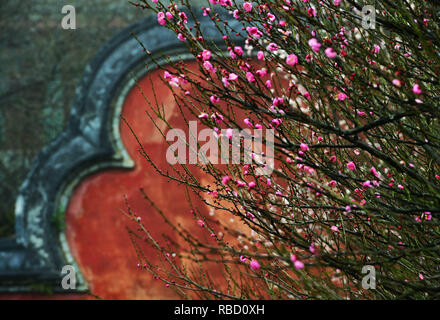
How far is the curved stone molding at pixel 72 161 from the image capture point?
20.6 feet

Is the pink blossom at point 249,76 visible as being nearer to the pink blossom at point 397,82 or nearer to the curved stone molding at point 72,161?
the pink blossom at point 397,82

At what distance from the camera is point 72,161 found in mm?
6371

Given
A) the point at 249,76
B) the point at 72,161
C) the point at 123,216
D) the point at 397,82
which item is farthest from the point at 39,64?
the point at 397,82

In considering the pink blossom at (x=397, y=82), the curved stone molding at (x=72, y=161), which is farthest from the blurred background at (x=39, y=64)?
the pink blossom at (x=397, y=82)

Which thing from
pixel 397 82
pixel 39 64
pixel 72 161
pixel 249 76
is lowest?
pixel 397 82

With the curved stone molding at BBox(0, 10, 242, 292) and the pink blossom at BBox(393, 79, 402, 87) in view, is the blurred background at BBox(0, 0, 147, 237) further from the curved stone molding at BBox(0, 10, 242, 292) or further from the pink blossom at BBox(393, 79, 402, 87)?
the pink blossom at BBox(393, 79, 402, 87)

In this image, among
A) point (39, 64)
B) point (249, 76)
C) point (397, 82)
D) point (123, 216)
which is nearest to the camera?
point (397, 82)

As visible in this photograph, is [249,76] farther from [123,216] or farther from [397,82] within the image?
[123,216]

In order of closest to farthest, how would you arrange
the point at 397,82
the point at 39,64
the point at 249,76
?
the point at 397,82 → the point at 249,76 → the point at 39,64

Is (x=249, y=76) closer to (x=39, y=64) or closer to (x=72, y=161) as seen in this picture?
(x=72, y=161)

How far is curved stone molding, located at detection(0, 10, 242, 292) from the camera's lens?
20.6ft

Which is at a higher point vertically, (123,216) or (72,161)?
(72,161)

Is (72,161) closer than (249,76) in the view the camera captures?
No
